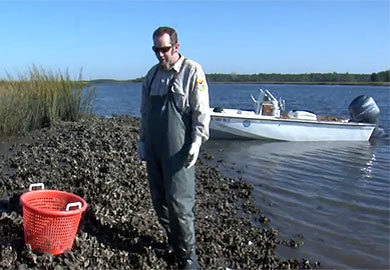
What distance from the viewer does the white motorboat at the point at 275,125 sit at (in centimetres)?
1472

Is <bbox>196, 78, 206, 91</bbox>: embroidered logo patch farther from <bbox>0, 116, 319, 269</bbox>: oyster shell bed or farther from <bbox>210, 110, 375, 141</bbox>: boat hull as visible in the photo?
<bbox>210, 110, 375, 141</bbox>: boat hull

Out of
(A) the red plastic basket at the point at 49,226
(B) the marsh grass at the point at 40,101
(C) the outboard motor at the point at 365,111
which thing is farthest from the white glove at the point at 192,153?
(C) the outboard motor at the point at 365,111

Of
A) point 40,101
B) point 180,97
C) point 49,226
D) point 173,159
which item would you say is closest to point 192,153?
point 173,159

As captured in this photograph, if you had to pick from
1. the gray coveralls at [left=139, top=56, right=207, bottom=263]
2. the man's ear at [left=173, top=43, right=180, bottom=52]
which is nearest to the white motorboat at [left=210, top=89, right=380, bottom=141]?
the gray coveralls at [left=139, top=56, right=207, bottom=263]

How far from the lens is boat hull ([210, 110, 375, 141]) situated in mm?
14703

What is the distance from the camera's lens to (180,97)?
3846 mm

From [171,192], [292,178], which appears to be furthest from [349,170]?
[171,192]

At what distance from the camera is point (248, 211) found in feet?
23.0

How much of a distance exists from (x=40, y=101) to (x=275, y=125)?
25.5ft

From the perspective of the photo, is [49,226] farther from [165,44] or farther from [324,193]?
[324,193]

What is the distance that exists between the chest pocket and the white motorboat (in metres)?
10.7

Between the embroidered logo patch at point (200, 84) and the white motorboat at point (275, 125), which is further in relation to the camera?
the white motorboat at point (275, 125)

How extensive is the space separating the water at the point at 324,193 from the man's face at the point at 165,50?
300 cm

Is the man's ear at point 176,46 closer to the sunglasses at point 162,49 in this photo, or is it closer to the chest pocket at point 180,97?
the sunglasses at point 162,49
